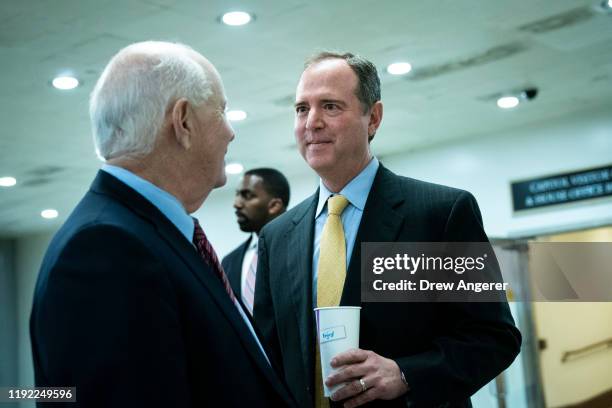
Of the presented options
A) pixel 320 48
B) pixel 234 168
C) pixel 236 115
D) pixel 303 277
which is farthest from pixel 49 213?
pixel 303 277

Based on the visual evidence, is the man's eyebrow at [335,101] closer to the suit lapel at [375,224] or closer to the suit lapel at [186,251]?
the suit lapel at [375,224]

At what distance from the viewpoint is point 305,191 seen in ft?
34.6

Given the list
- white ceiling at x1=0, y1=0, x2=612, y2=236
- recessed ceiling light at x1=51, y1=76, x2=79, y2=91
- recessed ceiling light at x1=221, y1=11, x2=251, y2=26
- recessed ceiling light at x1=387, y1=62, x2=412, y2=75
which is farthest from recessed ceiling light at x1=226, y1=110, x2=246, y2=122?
recessed ceiling light at x1=221, y1=11, x2=251, y2=26

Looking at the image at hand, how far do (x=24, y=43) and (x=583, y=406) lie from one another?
6716 millimetres

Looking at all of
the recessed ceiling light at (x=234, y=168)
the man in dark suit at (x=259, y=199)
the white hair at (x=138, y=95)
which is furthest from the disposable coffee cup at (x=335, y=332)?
the recessed ceiling light at (x=234, y=168)

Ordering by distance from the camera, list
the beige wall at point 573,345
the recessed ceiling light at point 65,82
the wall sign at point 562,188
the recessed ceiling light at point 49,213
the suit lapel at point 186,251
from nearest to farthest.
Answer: the suit lapel at point 186,251 < the recessed ceiling light at point 65,82 < the wall sign at point 562,188 < the beige wall at point 573,345 < the recessed ceiling light at point 49,213

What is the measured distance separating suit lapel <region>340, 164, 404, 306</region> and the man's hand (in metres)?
0.23

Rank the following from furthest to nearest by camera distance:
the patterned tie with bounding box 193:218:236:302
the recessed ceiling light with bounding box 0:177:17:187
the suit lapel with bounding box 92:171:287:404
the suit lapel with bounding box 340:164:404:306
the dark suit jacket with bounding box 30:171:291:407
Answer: the recessed ceiling light with bounding box 0:177:17:187
the suit lapel with bounding box 340:164:404:306
the patterned tie with bounding box 193:218:236:302
the suit lapel with bounding box 92:171:287:404
the dark suit jacket with bounding box 30:171:291:407

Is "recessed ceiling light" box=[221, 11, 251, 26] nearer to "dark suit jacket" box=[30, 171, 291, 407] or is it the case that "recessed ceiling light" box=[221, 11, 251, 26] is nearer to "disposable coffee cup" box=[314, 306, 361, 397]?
"disposable coffee cup" box=[314, 306, 361, 397]

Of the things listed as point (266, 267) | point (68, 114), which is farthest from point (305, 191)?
point (266, 267)

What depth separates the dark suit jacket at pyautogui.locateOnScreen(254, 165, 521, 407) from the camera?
1.88 meters

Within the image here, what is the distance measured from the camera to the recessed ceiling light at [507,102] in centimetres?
752

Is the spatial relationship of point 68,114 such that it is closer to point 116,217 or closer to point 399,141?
point 399,141

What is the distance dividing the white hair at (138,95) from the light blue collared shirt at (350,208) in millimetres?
768
